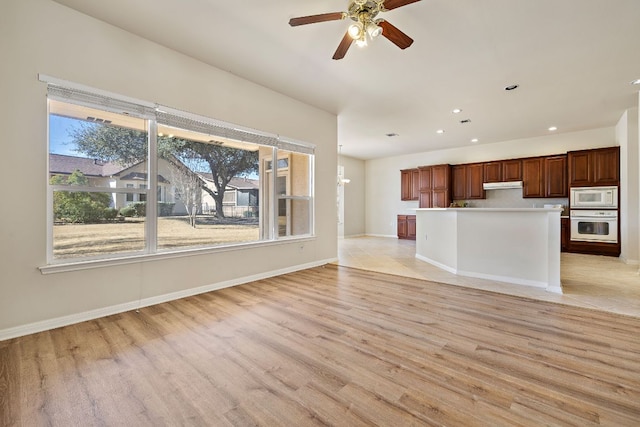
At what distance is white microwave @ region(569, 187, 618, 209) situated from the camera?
230 inches

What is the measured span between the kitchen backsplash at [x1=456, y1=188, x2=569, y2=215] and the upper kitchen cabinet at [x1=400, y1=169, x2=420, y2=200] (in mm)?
1573

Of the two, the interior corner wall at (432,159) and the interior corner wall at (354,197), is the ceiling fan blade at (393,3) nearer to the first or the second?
the interior corner wall at (432,159)

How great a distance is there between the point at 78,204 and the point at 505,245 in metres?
5.21

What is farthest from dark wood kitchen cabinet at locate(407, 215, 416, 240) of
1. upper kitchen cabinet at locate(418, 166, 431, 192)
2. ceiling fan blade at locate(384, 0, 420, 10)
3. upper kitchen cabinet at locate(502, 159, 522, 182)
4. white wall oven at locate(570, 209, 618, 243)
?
ceiling fan blade at locate(384, 0, 420, 10)

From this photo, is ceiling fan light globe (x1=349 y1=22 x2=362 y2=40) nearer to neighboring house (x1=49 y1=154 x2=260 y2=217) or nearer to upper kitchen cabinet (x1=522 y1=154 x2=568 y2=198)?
neighboring house (x1=49 y1=154 x2=260 y2=217)

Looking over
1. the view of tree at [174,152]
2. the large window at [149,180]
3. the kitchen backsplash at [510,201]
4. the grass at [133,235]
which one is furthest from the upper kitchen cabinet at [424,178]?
the grass at [133,235]

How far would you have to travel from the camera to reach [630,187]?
5230 mm

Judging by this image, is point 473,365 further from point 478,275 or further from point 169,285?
point 169,285

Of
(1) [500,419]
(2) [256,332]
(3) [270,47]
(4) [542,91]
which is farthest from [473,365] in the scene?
(4) [542,91]

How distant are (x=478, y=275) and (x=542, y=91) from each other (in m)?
3.13

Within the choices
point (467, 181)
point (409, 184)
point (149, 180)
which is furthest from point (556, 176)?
point (149, 180)

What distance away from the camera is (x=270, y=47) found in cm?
322

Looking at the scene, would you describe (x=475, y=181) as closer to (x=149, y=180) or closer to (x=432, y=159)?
(x=432, y=159)

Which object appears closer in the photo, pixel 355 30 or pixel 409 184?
pixel 355 30
